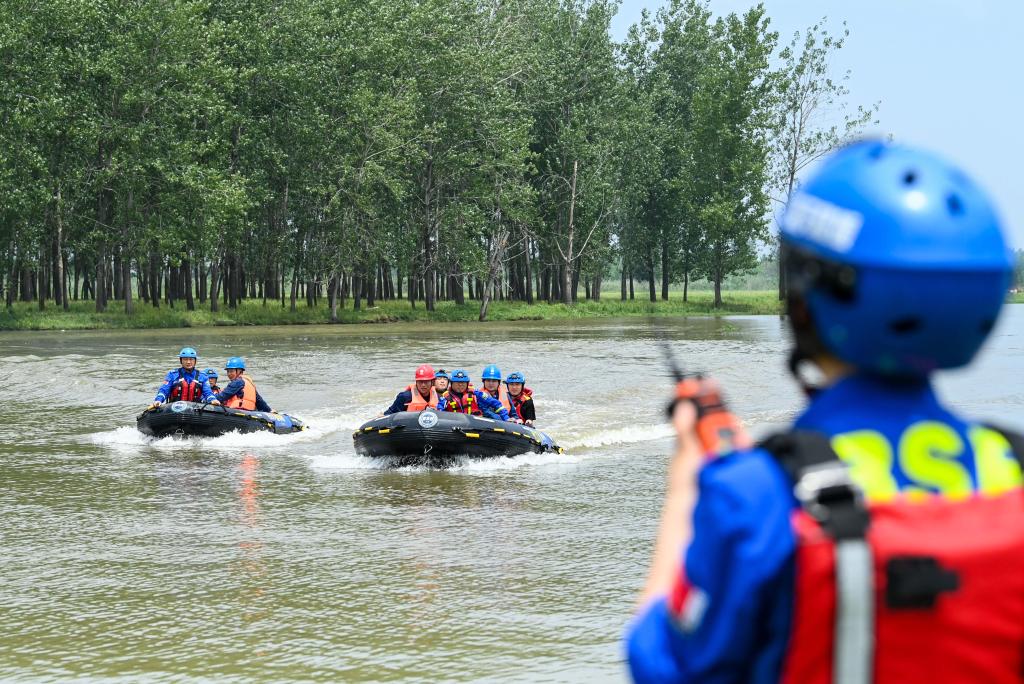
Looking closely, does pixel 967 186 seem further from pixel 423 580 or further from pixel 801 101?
pixel 801 101

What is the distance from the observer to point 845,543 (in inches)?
62.9

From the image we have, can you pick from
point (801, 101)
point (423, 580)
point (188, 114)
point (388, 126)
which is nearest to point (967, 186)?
point (423, 580)

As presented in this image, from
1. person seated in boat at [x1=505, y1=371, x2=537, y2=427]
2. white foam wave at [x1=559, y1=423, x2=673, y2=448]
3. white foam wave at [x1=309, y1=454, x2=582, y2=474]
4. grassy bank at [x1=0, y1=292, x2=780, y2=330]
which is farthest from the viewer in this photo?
A: grassy bank at [x1=0, y1=292, x2=780, y2=330]

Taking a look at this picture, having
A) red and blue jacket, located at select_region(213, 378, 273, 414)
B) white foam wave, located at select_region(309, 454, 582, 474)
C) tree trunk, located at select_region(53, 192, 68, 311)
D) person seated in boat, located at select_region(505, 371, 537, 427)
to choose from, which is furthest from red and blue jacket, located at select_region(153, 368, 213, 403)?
tree trunk, located at select_region(53, 192, 68, 311)

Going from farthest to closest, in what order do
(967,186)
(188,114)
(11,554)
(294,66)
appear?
(294,66) < (188,114) < (11,554) < (967,186)

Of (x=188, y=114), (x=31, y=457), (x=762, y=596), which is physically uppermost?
(x=188, y=114)

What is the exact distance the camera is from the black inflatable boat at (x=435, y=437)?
54.1 feet

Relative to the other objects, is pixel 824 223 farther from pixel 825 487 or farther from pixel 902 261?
pixel 825 487

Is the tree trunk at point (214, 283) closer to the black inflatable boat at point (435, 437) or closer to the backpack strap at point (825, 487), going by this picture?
the black inflatable boat at point (435, 437)

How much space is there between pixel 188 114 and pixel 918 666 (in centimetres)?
5076

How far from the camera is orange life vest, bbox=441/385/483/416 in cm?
1764

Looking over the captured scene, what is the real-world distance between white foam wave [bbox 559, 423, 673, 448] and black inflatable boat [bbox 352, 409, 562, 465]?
3088 mm

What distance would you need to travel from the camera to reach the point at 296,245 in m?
59.0

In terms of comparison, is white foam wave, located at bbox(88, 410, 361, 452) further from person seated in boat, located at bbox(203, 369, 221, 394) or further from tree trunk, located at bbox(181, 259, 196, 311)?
tree trunk, located at bbox(181, 259, 196, 311)
